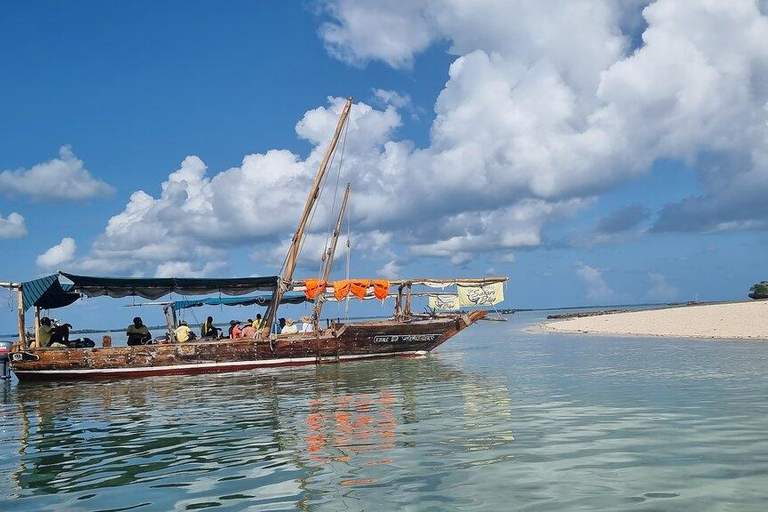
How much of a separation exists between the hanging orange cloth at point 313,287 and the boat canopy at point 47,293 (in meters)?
9.38

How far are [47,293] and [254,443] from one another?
57.6 feet

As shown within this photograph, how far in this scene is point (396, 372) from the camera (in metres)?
21.8

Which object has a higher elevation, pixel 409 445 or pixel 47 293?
pixel 47 293

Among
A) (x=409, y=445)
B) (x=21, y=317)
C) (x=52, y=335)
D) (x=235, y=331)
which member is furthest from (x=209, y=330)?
(x=409, y=445)

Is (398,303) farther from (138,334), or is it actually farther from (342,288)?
(138,334)

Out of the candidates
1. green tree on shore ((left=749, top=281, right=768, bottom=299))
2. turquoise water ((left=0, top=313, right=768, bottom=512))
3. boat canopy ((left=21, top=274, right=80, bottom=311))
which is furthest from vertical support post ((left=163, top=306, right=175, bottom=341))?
green tree on shore ((left=749, top=281, right=768, bottom=299))

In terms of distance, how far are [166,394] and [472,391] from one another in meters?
9.01

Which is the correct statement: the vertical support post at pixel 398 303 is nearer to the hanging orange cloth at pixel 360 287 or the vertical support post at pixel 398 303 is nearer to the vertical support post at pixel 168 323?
the hanging orange cloth at pixel 360 287

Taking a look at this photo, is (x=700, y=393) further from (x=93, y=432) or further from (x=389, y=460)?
(x=93, y=432)

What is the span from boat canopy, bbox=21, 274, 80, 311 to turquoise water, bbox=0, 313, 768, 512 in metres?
4.67

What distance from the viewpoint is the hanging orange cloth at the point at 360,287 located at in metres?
27.5

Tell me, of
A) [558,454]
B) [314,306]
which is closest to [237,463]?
[558,454]

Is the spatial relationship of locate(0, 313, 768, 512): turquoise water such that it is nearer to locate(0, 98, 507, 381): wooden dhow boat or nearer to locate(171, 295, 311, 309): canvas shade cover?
locate(0, 98, 507, 381): wooden dhow boat

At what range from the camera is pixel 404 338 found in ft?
89.0
